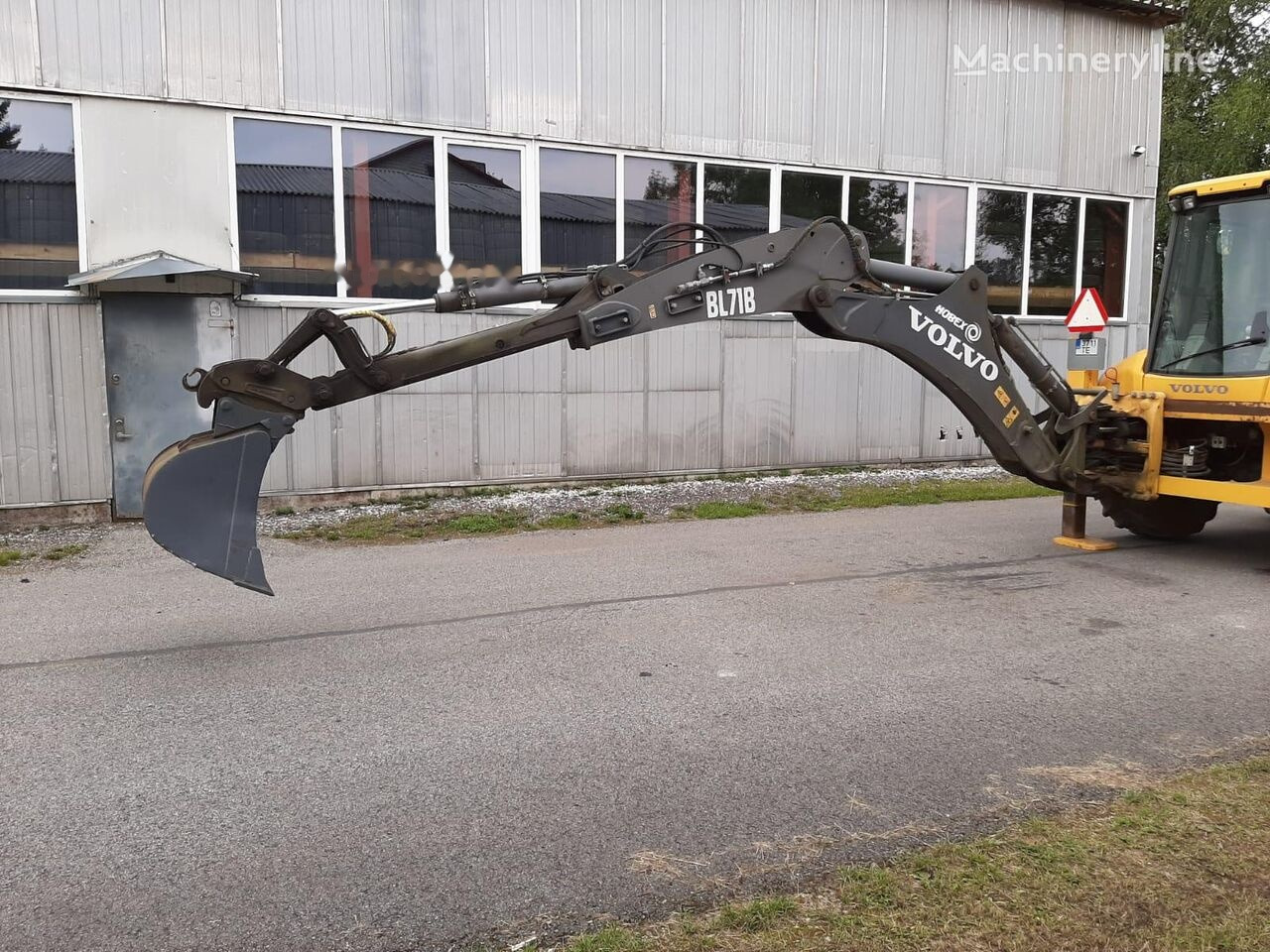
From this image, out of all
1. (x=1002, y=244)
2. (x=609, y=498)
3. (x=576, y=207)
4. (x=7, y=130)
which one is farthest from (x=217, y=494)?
(x=1002, y=244)

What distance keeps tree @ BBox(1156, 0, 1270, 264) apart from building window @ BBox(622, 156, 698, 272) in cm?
1691

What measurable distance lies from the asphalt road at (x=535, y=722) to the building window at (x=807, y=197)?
21.4 ft

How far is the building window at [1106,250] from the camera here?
15453 millimetres

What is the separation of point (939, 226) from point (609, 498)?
668 cm

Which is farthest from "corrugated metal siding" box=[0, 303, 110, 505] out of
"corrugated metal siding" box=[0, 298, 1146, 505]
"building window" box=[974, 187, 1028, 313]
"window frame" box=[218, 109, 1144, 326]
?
"building window" box=[974, 187, 1028, 313]

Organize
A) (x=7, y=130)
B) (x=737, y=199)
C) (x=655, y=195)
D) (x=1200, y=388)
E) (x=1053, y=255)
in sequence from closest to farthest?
(x=1200, y=388) < (x=7, y=130) < (x=655, y=195) < (x=737, y=199) < (x=1053, y=255)

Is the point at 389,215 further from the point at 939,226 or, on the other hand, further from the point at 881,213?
the point at 939,226

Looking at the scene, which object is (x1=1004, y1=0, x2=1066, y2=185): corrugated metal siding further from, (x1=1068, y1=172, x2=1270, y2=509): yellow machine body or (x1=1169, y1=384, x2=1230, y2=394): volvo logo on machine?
(x1=1169, y1=384, x2=1230, y2=394): volvo logo on machine

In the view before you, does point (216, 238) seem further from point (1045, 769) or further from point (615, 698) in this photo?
point (1045, 769)

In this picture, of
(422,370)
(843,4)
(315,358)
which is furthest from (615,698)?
(843,4)

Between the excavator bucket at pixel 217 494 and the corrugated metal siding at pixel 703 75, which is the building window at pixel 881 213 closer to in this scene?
the corrugated metal siding at pixel 703 75

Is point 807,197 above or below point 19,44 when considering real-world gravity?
below

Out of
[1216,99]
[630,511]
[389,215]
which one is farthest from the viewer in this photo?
[1216,99]

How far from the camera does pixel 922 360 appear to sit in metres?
6.67
